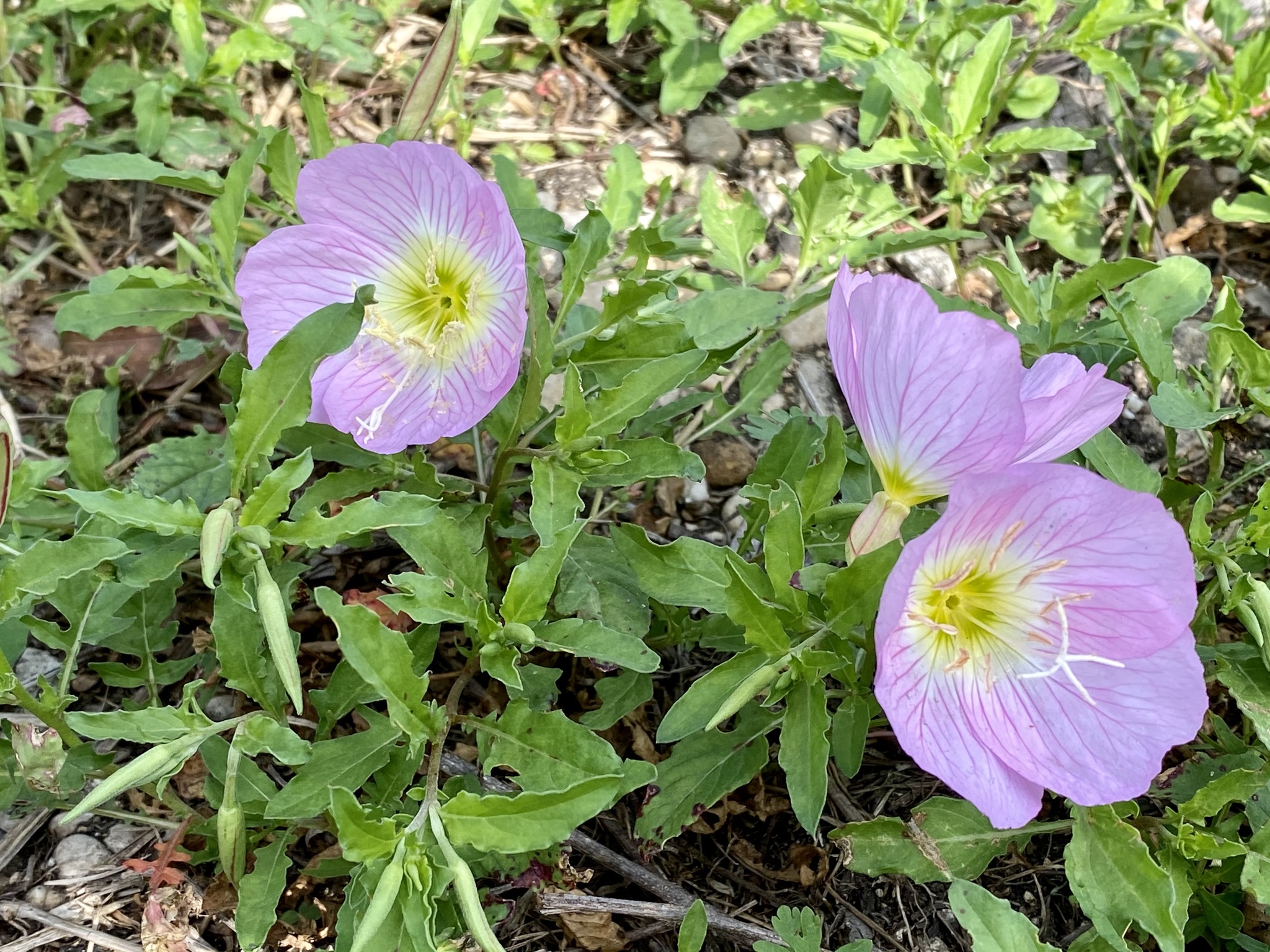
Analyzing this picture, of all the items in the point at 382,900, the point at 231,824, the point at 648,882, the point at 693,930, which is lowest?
the point at 648,882

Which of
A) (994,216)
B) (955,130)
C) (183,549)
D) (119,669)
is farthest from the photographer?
(994,216)

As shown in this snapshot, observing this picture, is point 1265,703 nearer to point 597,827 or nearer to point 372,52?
point 597,827

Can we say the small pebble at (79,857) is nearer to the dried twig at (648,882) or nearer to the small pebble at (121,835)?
the small pebble at (121,835)

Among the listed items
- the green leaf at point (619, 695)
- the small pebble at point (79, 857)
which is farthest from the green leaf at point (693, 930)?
the small pebble at point (79, 857)

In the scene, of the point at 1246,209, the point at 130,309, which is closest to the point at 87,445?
the point at 130,309

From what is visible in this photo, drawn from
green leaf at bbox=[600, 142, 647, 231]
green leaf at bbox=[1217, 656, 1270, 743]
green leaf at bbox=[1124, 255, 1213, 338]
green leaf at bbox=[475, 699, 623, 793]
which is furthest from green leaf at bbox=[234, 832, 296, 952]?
green leaf at bbox=[1124, 255, 1213, 338]

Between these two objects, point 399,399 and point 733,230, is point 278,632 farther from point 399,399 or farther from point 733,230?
point 733,230

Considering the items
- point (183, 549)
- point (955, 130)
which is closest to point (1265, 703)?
point (955, 130)
